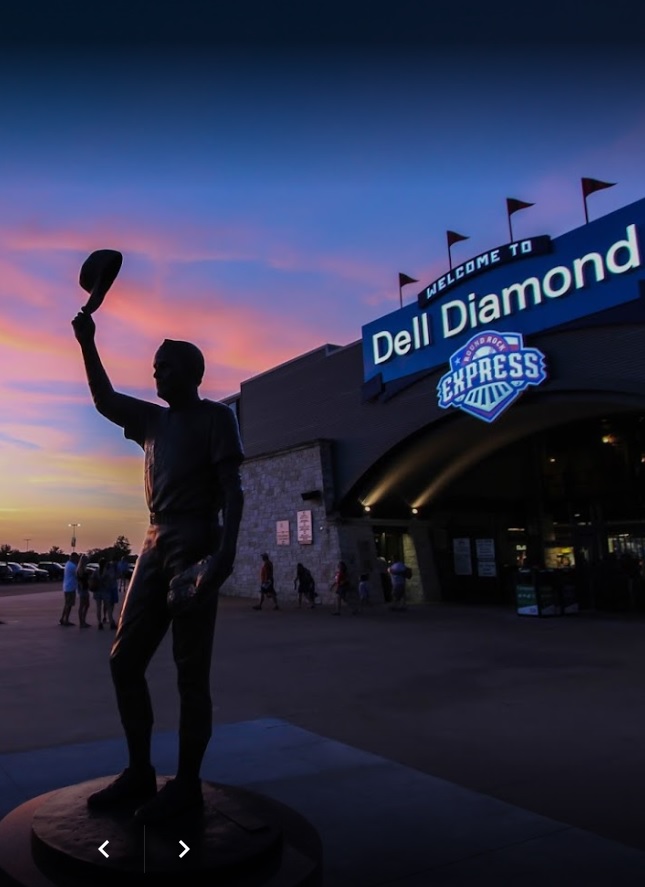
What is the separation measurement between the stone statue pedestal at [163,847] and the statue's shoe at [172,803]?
0.03 m

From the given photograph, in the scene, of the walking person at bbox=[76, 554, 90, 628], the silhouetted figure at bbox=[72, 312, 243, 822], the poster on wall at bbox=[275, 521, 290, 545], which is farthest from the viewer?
the poster on wall at bbox=[275, 521, 290, 545]

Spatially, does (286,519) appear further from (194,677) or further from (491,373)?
(194,677)

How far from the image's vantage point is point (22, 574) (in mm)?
46875

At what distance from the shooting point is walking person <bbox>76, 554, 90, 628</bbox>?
15.0 m

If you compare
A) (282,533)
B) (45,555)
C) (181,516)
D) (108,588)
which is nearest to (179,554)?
(181,516)

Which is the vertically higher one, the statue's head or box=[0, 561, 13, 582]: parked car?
the statue's head

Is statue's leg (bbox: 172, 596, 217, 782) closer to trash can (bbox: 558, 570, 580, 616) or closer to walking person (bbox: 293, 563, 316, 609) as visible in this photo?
trash can (bbox: 558, 570, 580, 616)

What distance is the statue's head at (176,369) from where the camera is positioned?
3.61 m

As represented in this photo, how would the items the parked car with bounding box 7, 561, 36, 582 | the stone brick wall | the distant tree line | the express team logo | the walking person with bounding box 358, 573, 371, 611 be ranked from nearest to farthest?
1. the express team logo
2. the walking person with bounding box 358, 573, 371, 611
3. the stone brick wall
4. the parked car with bounding box 7, 561, 36, 582
5. the distant tree line

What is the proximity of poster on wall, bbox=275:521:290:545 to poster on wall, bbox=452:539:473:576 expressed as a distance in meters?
5.58

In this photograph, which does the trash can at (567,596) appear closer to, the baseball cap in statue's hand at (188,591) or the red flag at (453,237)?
the red flag at (453,237)

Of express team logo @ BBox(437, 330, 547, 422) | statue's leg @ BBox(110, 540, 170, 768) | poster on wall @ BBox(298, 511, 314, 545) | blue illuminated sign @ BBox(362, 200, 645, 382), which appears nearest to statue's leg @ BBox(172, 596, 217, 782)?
statue's leg @ BBox(110, 540, 170, 768)

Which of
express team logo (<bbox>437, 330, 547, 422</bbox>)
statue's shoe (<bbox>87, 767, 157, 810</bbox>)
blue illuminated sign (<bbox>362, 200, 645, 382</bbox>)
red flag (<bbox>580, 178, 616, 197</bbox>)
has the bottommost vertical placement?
statue's shoe (<bbox>87, 767, 157, 810</bbox>)

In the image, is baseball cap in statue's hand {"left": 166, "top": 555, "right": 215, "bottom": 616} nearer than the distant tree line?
Yes
